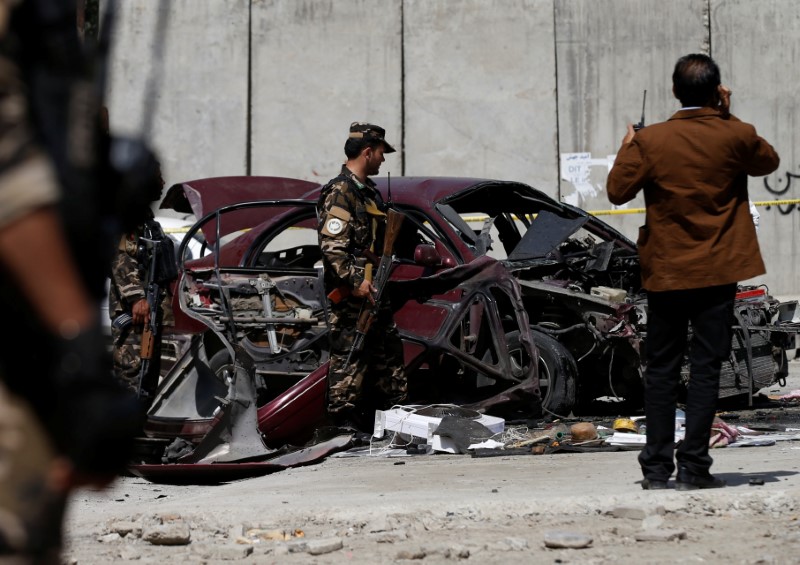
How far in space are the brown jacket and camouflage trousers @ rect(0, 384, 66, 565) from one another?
11.7 feet

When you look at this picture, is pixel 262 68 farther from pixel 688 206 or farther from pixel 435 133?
pixel 688 206

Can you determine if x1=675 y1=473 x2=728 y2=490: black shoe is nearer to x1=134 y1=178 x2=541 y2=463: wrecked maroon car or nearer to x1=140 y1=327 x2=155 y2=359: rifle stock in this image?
x1=134 y1=178 x2=541 y2=463: wrecked maroon car

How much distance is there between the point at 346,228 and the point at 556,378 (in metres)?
1.67

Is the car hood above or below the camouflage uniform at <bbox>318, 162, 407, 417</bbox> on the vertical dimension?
above

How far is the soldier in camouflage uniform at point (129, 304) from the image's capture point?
7.19m

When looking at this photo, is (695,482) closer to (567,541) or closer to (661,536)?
(661,536)

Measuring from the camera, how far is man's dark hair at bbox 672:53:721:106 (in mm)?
5230

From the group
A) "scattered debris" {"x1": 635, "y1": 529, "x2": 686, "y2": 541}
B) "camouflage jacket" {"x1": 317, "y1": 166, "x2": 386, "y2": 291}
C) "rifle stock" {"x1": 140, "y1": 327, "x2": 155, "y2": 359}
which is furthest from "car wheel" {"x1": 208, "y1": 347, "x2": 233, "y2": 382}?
"scattered debris" {"x1": 635, "y1": 529, "x2": 686, "y2": 541}

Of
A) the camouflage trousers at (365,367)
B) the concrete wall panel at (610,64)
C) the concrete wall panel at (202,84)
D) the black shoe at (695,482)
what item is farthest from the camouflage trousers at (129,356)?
the concrete wall panel at (610,64)

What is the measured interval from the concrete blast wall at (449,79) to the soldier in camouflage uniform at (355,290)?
10.1 metres

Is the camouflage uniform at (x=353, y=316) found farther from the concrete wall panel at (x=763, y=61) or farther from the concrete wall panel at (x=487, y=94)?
the concrete wall panel at (x=763, y=61)

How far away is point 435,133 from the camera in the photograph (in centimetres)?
1761

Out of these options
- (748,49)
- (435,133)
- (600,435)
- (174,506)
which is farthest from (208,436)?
(748,49)

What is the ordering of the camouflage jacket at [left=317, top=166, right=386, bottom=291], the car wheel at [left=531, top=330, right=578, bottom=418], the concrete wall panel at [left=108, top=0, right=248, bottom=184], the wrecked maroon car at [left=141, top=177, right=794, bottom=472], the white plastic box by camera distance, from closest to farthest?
the white plastic box
the camouflage jacket at [left=317, top=166, right=386, bottom=291]
the wrecked maroon car at [left=141, top=177, right=794, bottom=472]
the car wheel at [left=531, top=330, right=578, bottom=418]
the concrete wall panel at [left=108, top=0, right=248, bottom=184]
